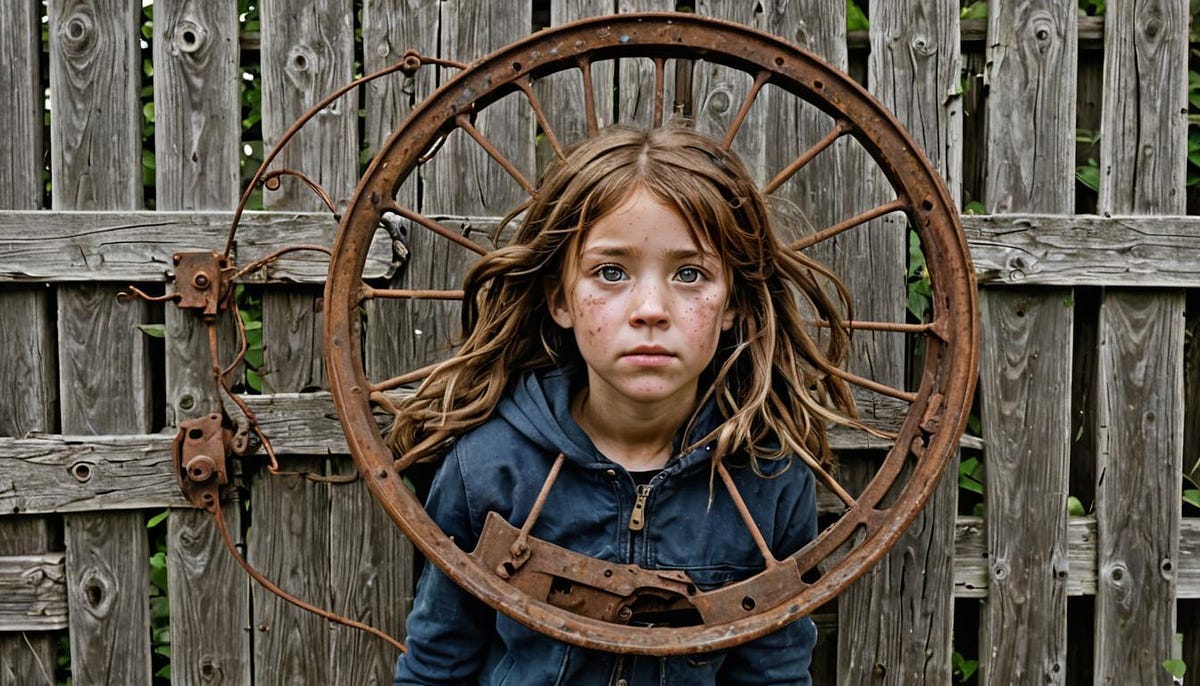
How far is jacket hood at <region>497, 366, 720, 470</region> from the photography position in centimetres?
187

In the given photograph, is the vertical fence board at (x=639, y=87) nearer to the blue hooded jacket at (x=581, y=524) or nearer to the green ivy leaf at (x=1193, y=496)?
the blue hooded jacket at (x=581, y=524)

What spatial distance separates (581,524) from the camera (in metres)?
1.88

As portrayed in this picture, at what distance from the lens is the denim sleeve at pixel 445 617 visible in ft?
6.29

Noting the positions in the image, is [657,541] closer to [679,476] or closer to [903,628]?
[679,476]

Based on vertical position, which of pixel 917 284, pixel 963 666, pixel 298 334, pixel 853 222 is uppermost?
Answer: pixel 853 222

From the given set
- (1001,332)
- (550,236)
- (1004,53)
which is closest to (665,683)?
(550,236)

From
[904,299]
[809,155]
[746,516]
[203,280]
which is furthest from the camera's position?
[904,299]

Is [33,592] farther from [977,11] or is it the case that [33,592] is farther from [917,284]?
[977,11]

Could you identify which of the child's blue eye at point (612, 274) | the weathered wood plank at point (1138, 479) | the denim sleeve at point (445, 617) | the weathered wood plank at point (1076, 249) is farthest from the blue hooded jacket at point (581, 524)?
the weathered wood plank at point (1138, 479)

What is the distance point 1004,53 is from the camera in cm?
226

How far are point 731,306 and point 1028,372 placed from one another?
817 millimetres

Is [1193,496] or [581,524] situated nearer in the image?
[581,524]

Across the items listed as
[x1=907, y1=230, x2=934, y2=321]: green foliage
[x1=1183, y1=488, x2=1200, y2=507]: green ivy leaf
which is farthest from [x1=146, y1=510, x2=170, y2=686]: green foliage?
[x1=1183, y1=488, x2=1200, y2=507]: green ivy leaf

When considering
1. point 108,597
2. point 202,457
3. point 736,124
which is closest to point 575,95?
point 736,124
